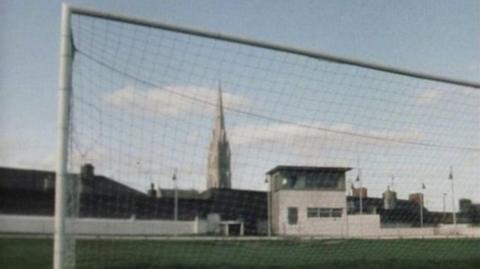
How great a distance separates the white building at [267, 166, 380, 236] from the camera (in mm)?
7980

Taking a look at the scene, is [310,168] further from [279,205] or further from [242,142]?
[279,205]

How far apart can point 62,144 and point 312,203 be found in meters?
7.86

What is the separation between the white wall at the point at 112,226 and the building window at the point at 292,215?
1.71m

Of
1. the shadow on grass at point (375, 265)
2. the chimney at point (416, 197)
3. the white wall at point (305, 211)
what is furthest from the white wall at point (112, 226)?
the chimney at point (416, 197)

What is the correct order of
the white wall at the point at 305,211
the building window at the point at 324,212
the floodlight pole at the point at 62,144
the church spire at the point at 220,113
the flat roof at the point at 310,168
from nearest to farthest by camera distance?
the floodlight pole at the point at 62,144
the church spire at the point at 220,113
the flat roof at the point at 310,168
the white wall at the point at 305,211
the building window at the point at 324,212

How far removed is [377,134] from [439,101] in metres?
0.95

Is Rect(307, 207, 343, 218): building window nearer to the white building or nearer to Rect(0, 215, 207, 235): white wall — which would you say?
the white building

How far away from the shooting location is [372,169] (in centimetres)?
777

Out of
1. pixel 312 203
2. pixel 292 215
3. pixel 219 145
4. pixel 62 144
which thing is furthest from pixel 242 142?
pixel 312 203

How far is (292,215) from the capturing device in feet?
38.1

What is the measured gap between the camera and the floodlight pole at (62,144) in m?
5.12

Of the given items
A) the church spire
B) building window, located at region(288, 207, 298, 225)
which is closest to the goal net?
the church spire

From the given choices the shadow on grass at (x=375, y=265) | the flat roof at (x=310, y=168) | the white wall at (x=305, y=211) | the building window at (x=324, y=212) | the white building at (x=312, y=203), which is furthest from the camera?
the building window at (x=324, y=212)

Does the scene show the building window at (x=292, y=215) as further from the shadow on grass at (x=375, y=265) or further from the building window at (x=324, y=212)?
the shadow on grass at (x=375, y=265)
